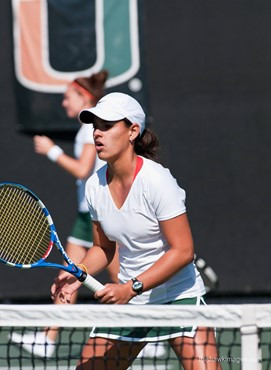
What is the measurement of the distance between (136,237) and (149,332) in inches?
12.7

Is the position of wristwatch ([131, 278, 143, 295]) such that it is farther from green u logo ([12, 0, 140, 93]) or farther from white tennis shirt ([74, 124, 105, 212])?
green u logo ([12, 0, 140, 93])

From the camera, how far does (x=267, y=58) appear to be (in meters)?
6.16

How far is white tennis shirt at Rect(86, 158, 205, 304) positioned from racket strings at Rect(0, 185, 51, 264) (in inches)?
9.0

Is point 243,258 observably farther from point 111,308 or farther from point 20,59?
point 111,308

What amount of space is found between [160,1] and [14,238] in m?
3.17

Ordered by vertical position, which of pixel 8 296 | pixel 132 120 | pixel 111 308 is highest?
pixel 132 120

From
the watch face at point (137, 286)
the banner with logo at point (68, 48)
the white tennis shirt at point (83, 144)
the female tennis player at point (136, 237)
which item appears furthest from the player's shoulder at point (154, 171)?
the banner with logo at point (68, 48)

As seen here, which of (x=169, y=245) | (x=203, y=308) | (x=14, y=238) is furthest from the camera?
(x=14, y=238)

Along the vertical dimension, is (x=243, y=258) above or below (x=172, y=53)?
below

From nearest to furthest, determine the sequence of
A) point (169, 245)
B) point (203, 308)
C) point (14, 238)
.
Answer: point (203, 308), point (169, 245), point (14, 238)

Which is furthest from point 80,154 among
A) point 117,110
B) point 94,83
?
point 117,110

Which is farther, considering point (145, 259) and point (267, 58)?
point (267, 58)

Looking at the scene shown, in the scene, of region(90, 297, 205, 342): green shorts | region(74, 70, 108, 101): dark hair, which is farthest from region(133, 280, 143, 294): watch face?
region(74, 70, 108, 101): dark hair

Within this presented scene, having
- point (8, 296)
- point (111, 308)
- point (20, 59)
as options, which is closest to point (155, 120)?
point (20, 59)
